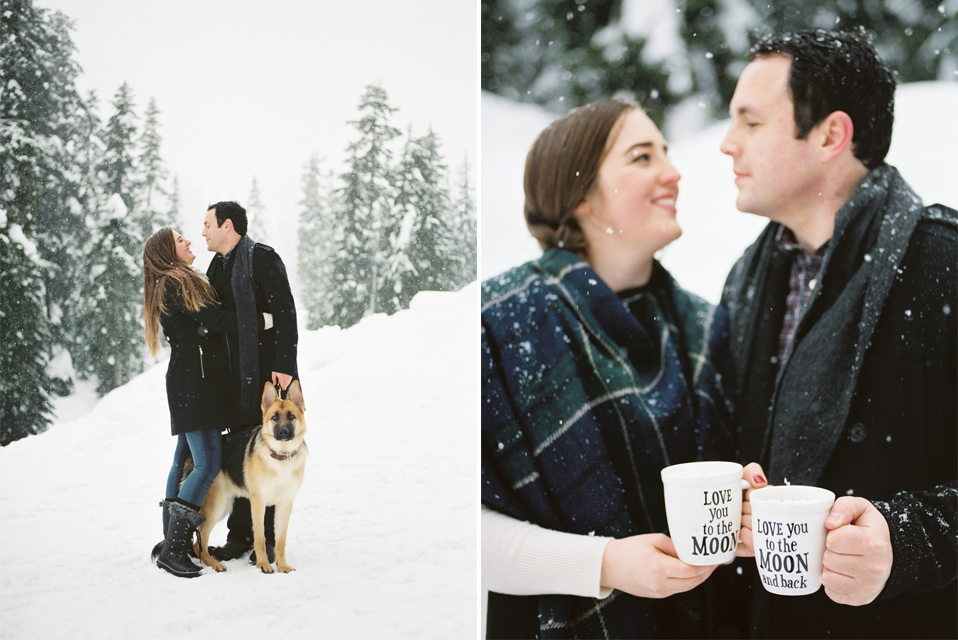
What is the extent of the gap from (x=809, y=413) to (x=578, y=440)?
0.46 meters

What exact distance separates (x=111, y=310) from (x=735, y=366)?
1.36 m

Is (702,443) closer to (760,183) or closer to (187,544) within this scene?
(760,183)

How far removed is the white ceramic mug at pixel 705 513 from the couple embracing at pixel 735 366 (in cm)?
8

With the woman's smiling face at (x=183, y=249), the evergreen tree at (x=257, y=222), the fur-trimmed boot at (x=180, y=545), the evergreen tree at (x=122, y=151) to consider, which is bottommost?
the fur-trimmed boot at (x=180, y=545)

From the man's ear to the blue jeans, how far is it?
4.63 feet

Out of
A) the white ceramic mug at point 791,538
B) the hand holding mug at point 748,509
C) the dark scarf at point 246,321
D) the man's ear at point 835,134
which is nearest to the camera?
the white ceramic mug at point 791,538

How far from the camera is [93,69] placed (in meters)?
1.50

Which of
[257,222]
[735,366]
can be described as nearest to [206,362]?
[257,222]

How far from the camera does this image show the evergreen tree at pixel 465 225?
1570mm

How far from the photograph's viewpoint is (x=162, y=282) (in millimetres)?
1484

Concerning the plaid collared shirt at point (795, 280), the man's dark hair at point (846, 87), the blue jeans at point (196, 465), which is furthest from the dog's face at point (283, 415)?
the man's dark hair at point (846, 87)

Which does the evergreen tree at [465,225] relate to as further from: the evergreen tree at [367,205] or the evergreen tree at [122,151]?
the evergreen tree at [122,151]

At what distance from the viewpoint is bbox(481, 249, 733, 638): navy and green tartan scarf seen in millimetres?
1394

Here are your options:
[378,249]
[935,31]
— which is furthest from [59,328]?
[935,31]
